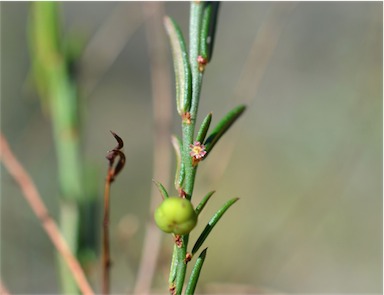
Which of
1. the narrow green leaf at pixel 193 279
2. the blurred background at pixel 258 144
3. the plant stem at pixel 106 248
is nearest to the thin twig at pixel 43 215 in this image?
the plant stem at pixel 106 248

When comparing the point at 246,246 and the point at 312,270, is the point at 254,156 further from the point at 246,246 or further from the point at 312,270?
the point at 312,270

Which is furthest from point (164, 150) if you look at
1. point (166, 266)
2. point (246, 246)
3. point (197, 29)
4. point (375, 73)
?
point (246, 246)

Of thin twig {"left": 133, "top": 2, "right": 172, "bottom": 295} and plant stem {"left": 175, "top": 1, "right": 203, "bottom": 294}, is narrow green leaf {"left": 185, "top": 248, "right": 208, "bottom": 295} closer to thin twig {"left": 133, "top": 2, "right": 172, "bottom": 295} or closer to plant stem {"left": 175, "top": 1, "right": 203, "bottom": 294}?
plant stem {"left": 175, "top": 1, "right": 203, "bottom": 294}

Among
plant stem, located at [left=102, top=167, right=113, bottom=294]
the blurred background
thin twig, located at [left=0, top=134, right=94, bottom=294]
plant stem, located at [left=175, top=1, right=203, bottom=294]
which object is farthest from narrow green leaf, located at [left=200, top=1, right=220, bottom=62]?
the blurred background

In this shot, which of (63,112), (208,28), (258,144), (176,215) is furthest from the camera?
(258,144)

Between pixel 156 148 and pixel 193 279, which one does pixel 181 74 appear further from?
pixel 156 148

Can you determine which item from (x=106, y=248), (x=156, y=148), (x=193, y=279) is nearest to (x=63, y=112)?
(x=156, y=148)

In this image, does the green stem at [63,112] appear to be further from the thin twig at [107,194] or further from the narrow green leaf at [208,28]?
the narrow green leaf at [208,28]
